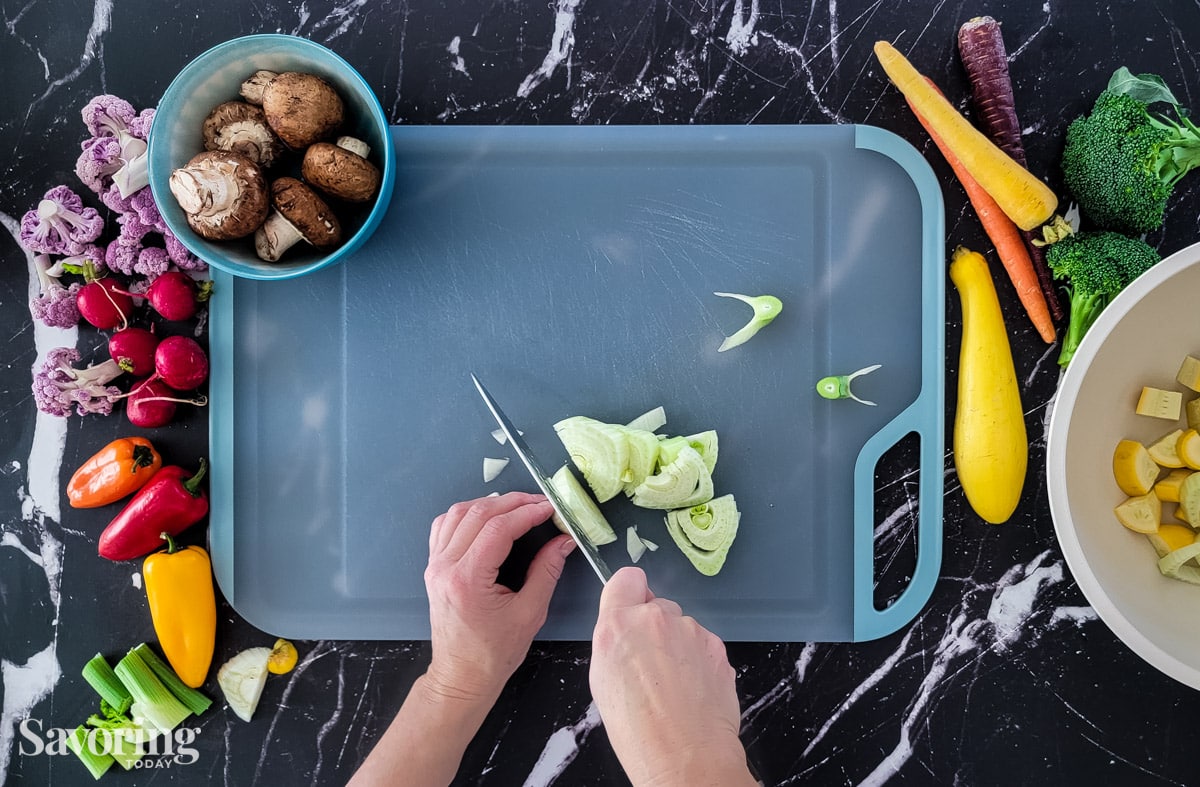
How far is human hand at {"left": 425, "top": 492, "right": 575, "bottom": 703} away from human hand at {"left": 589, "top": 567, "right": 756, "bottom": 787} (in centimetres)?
28

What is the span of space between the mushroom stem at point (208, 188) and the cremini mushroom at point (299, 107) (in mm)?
146

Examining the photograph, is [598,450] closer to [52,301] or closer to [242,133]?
[242,133]

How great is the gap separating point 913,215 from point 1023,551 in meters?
0.79

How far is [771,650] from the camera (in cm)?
174

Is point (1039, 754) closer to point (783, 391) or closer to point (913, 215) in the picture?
point (783, 391)

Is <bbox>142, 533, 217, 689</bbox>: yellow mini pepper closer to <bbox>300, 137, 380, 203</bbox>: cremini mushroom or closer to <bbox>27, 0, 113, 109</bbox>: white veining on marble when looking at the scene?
<bbox>300, 137, 380, 203</bbox>: cremini mushroom

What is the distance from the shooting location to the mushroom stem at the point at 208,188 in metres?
1.43

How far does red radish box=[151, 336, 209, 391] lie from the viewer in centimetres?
162

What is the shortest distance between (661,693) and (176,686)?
3.73ft

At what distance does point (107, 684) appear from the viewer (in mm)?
1726

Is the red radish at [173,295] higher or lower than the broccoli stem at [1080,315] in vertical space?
higher

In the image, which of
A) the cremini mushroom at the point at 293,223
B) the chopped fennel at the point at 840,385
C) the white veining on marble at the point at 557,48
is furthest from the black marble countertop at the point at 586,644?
the cremini mushroom at the point at 293,223

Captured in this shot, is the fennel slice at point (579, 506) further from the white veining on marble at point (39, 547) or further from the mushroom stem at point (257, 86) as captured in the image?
the white veining on marble at point (39, 547)

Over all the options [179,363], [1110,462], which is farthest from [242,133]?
[1110,462]
